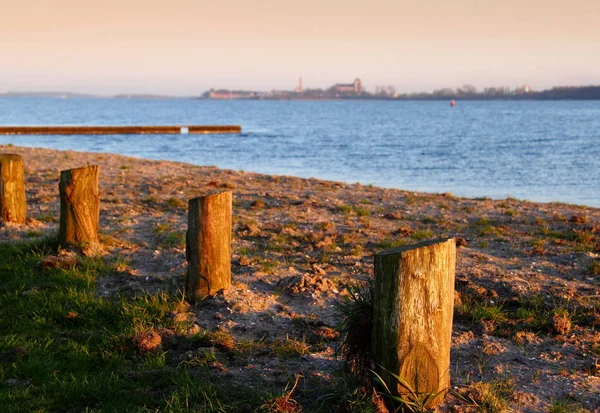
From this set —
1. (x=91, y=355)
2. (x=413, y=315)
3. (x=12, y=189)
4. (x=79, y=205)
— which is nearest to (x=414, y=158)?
(x=12, y=189)

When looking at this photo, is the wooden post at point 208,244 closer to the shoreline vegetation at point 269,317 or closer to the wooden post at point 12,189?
the shoreline vegetation at point 269,317

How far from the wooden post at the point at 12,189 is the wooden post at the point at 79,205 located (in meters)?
1.70

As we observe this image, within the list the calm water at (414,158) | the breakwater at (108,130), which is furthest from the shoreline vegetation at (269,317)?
the breakwater at (108,130)

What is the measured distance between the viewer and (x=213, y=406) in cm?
476

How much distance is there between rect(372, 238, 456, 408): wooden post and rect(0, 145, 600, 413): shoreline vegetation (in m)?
0.28

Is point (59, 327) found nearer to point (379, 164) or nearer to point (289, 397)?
point (289, 397)

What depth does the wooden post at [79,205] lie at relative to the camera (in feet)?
27.3

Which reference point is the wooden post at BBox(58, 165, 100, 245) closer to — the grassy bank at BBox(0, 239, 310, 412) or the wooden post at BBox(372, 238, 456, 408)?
the grassy bank at BBox(0, 239, 310, 412)

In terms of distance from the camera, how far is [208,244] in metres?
6.87

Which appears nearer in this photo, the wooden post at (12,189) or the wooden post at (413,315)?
the wooden post at (413,315)

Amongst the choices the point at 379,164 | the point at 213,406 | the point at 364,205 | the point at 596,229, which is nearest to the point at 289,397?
the point at 213,406

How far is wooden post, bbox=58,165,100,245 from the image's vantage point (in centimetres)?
831

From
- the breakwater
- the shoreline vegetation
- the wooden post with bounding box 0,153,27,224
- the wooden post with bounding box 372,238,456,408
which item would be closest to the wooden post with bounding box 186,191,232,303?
the shoreline vegetation

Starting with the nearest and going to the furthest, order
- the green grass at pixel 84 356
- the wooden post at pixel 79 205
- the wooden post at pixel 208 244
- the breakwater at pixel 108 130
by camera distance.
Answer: the green grass at pixel 84 356 → the wooden post at pixel 208 244 → the wooden post at pixel 79 205 → the breakwater at pixel 108 130
